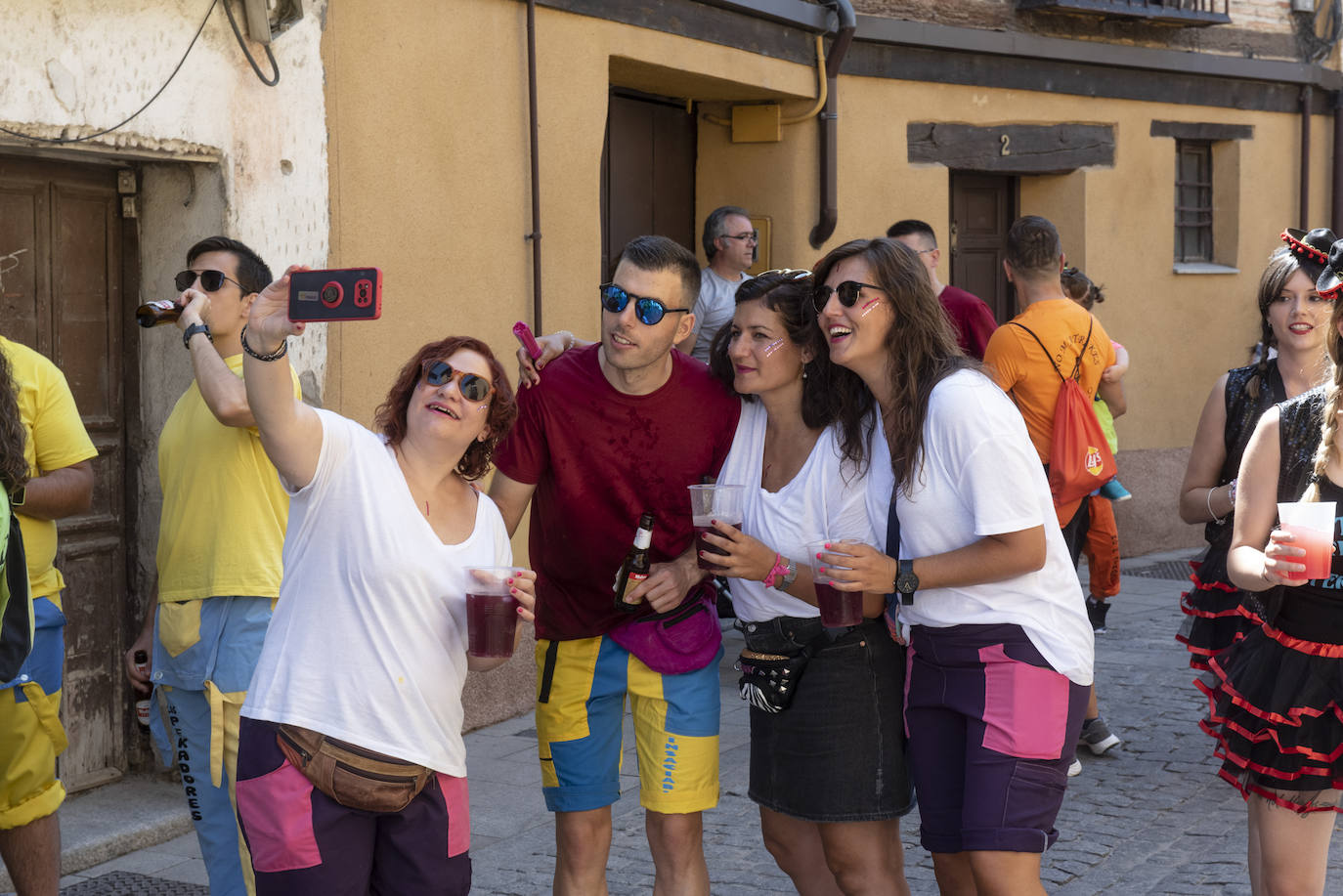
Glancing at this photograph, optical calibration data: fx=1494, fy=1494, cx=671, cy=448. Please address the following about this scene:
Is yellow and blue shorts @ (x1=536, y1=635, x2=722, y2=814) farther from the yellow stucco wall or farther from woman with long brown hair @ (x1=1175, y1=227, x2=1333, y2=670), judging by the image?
the yellow stucco wall

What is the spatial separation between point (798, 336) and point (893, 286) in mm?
353

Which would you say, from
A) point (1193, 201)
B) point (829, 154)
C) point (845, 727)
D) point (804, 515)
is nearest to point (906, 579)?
point (804, 515)

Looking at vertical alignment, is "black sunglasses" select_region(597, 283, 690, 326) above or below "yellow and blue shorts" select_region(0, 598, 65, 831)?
above

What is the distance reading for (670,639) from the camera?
3893 millimetres

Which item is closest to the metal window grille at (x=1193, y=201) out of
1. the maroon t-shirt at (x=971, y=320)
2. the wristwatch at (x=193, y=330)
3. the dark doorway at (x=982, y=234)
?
the dark doorway at (x=982, y=234)

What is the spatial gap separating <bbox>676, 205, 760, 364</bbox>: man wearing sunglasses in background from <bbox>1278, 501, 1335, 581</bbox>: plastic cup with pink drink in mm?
5250

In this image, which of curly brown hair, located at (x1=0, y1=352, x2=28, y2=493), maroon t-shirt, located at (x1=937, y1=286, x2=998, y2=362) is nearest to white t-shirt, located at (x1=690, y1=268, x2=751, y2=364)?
maroon t-shirt, located at (x1=937, y1=286, x2=998, y2=362)

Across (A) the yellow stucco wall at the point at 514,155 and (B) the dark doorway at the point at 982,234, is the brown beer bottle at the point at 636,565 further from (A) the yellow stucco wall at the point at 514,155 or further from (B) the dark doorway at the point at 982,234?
(B) the dark doorway at the point at 982,234

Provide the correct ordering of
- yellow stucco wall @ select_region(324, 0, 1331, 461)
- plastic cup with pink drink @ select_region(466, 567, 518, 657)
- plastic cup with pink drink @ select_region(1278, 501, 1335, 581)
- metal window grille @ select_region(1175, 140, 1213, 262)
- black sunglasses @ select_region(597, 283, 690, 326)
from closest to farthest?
plastic cup with pink drink @ select_region(466, 567, 518, 657) < plastic cup with pink drink @ select_region(1278, 501, 1335, 581) < black sunglasses @ select_region(597, 283, 690, 326) < yellow stucco wall @ select_region(324, 0, 1331, 461) < metal window grille @ select_region(1175, 140, 1213, 262)

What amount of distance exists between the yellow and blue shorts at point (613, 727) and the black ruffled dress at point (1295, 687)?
130 centimetres

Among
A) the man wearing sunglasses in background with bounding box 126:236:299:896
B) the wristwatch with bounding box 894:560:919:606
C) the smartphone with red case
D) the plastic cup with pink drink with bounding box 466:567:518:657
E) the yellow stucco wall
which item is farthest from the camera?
the yellow stucco wall

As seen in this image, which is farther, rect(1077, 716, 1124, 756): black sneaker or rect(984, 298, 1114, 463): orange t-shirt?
rect(1077, 716, 1124, 756): black sneaker

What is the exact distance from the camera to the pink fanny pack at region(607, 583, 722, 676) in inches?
153

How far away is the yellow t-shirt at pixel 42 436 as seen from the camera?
4.18 metres
